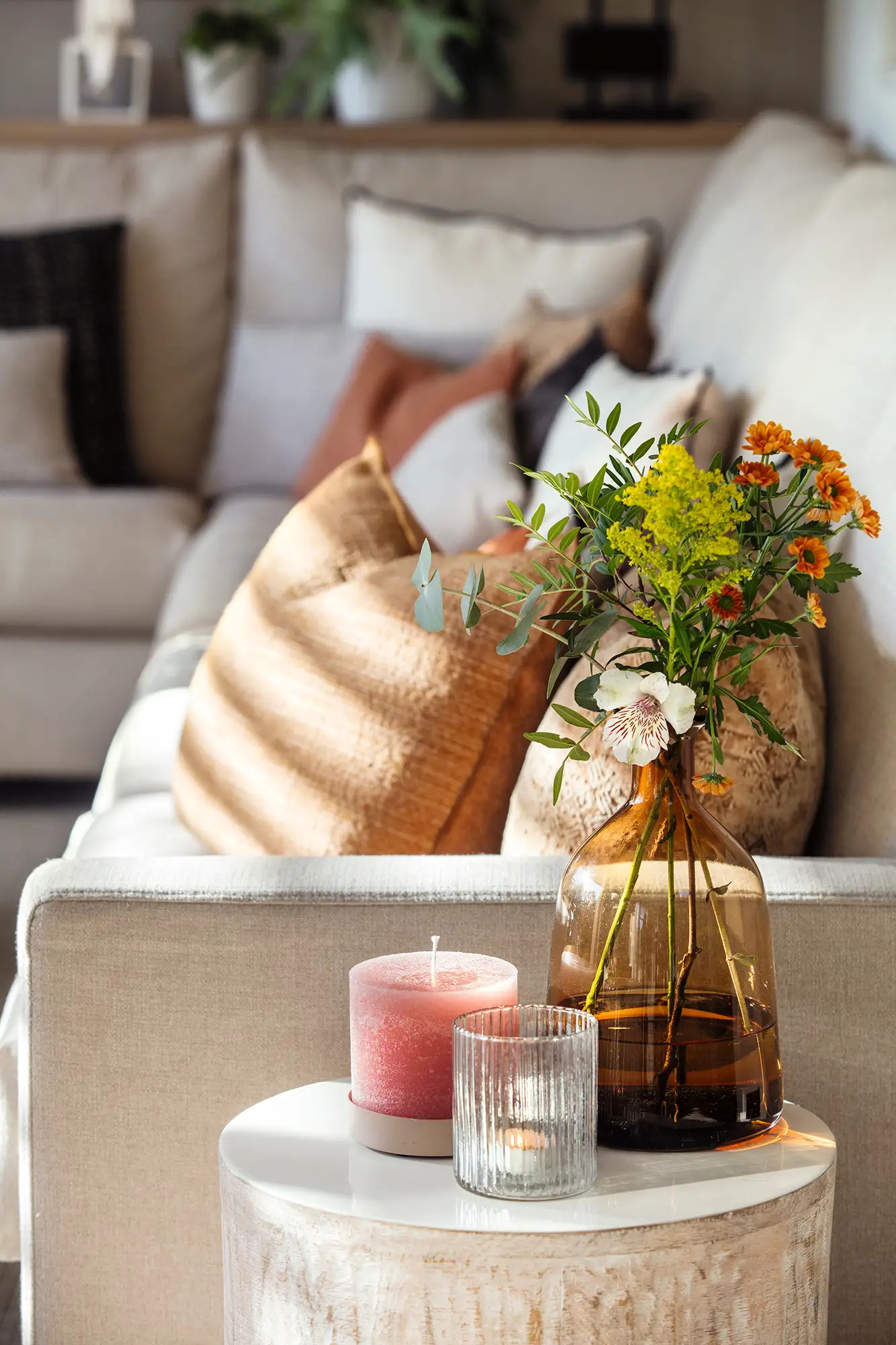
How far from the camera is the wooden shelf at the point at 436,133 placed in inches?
127

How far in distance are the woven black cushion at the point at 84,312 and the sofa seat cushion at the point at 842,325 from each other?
5.60 feet

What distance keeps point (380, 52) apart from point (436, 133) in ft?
0.67

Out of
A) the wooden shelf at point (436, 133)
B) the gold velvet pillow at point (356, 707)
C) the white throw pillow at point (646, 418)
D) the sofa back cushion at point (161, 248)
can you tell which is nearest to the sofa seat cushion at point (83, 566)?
the sofa back cushion at point (161, 248)

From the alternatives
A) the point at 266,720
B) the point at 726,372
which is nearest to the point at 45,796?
the point at 726,372

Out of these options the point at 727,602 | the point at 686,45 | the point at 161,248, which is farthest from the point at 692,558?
the point at 686,45

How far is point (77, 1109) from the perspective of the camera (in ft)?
3.13

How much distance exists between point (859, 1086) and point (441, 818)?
0.33 meters

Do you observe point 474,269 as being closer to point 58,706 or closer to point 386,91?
point 386,91

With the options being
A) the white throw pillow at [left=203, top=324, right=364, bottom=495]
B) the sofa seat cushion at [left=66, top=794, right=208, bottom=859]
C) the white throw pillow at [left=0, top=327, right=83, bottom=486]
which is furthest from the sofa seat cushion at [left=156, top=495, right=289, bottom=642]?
the sofa seat cushion at [left=66, top=794, right=208, bottom=859]

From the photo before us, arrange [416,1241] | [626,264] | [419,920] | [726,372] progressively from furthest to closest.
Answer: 1. [626,264]
2. [726,372]
3. [419,920]
4. [416,1241]

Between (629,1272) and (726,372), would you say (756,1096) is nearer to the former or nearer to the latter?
(629,1272)

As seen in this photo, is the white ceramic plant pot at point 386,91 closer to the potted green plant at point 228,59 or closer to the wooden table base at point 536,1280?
the potted green plant at point 228,59

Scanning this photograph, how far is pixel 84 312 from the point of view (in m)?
3.09

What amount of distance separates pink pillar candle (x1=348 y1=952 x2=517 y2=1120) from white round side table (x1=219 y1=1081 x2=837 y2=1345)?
3 cm
